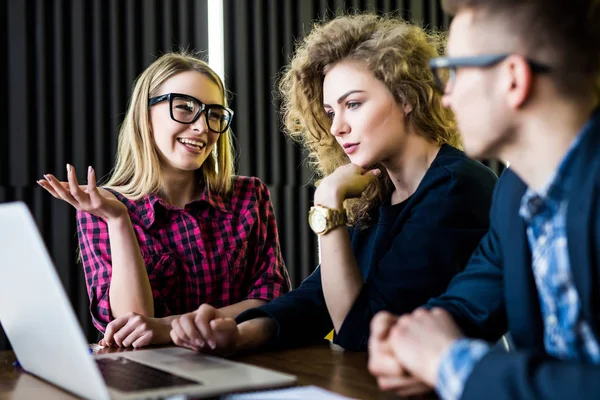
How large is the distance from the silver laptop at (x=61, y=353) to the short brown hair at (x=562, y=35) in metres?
0.65

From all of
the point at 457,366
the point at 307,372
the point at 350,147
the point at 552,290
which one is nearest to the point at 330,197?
the point at 350,147

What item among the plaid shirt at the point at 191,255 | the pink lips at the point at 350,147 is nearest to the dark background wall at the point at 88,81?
the plaid shirt at the point at 191,255

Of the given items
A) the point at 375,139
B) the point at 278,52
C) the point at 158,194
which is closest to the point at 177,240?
the point at 158,194

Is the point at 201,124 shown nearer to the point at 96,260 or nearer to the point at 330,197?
the point at 96,260

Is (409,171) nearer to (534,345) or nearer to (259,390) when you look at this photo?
(534,345)

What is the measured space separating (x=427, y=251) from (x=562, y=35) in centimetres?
77

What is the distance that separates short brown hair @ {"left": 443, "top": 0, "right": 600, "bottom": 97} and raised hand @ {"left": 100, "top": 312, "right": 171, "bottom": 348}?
42.8 inches

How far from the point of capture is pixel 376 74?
6.63 feet

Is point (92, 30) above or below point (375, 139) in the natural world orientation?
above

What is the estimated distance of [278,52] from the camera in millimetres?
4176

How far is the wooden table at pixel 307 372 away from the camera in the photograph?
1197mm

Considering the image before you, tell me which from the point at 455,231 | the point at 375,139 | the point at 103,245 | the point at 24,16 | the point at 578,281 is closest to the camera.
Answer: the point at 578,281

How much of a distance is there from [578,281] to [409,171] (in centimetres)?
110

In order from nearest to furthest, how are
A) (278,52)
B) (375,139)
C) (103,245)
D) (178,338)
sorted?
(178,338) < (375,139) < (103,245) < (278,52)
